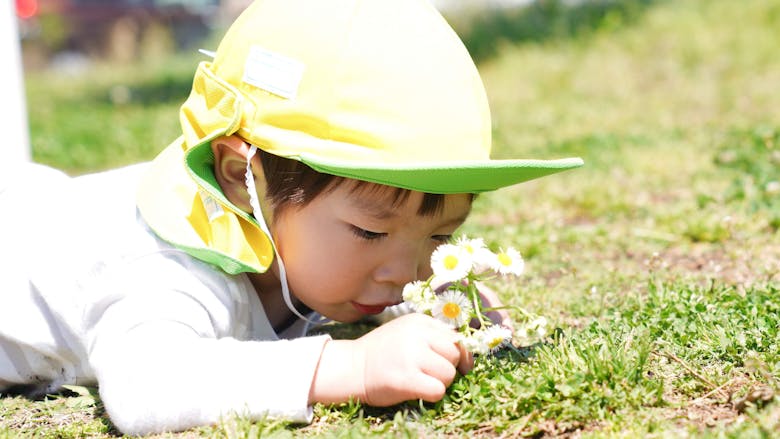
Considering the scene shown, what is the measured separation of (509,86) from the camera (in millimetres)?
10188

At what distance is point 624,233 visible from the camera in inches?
177

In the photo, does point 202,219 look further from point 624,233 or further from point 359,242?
point 624,233

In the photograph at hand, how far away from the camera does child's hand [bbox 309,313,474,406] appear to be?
7.64 ft

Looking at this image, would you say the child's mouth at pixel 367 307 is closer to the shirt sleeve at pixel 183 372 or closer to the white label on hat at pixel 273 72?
the shirt sleeve at pixel 183 372

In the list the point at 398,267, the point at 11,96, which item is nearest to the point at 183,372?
the point at 398,267

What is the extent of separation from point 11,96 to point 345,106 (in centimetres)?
328

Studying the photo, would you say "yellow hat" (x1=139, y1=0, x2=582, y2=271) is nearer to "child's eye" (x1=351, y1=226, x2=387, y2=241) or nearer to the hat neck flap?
the hat neck flap

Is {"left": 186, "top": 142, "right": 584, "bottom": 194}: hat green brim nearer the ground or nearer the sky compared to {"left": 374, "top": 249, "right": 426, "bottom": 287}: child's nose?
nearer the sky

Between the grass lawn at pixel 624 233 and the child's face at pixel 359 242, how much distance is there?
35 centimetres

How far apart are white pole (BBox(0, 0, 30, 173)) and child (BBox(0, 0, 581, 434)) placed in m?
2.26

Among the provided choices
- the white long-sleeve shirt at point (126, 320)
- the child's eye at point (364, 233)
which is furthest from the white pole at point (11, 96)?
the child's eye at point (364, 233)

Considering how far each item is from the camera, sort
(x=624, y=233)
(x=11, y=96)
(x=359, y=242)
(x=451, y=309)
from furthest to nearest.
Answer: (x=11, y=96) → (x=624, y=233) → (x=359, y=242) → (x=451, y=309)

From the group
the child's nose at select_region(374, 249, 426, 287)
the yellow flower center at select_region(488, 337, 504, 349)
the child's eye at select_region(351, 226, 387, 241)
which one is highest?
the child's eye at select_region(351, 226, 387, 241)

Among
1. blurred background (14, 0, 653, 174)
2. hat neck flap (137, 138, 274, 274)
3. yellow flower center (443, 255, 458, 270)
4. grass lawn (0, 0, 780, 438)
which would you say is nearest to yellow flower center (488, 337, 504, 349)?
grass lawn (0, 0, 780, 438)
